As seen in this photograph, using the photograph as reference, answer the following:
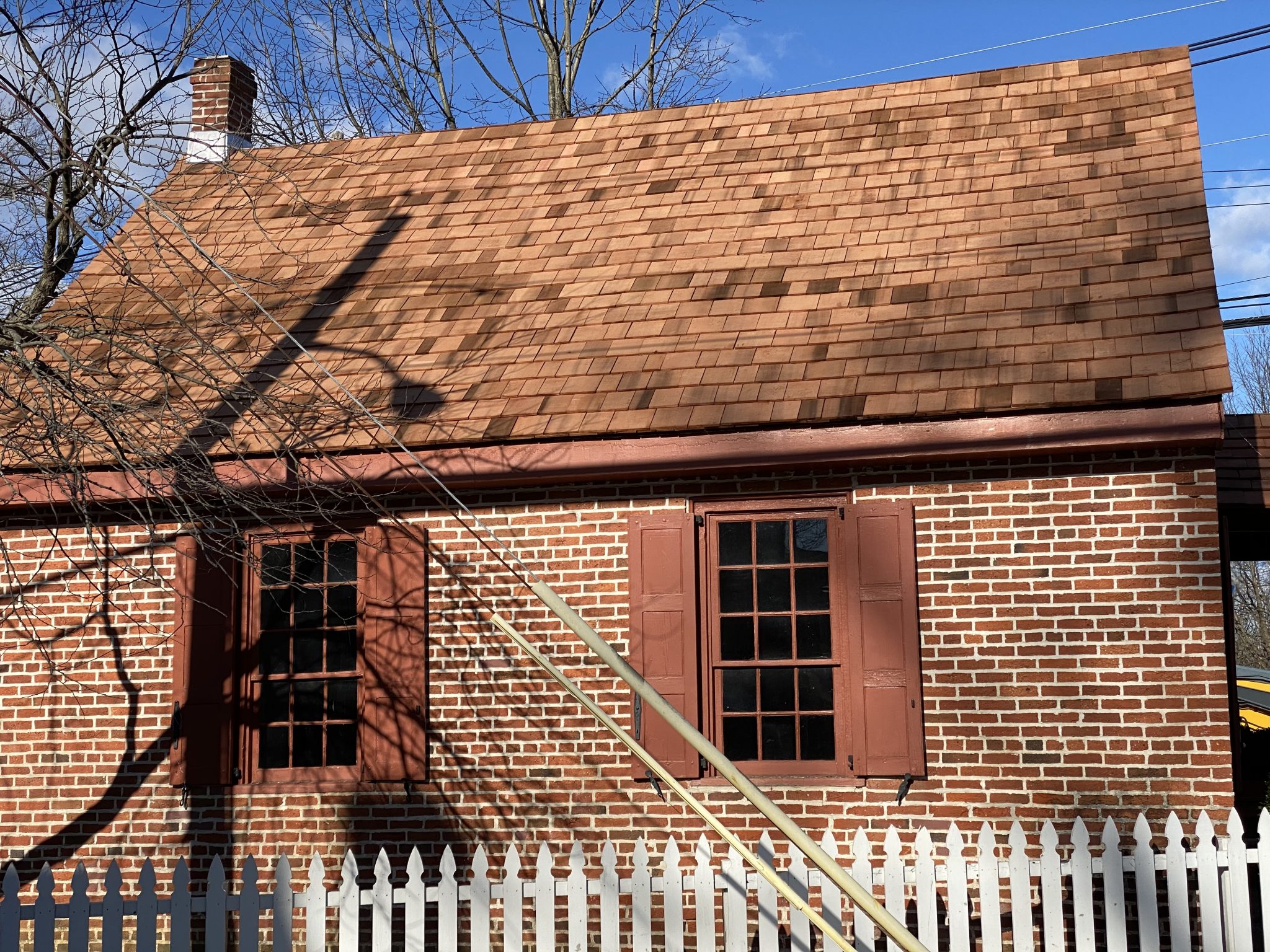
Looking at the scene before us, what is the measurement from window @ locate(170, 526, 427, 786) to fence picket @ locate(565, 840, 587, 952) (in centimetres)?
228

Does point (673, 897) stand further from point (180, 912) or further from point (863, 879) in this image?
point (180, 912)

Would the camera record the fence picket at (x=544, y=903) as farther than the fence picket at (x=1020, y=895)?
Yes

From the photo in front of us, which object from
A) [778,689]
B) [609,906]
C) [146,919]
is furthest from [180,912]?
[778,689]

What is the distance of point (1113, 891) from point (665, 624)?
2926 mm

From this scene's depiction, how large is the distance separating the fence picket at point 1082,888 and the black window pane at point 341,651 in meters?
4.60

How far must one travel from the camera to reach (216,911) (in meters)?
6.11

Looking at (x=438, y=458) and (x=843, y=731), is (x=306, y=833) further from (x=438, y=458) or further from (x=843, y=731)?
(x=843, y=731)

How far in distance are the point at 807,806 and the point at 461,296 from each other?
14.7 ft

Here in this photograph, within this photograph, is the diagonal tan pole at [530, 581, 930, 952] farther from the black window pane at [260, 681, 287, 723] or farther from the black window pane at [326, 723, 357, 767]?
the black window pane at [260, 681, 287, 723]

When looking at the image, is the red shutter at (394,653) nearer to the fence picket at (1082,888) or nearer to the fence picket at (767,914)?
the fence picket at (767,914)

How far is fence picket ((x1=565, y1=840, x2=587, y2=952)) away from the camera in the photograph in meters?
6.02

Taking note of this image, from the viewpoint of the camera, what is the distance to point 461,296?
970 centimetres

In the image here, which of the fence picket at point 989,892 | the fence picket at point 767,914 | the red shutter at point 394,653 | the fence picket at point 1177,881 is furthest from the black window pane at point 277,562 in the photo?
the fence picket at point 1177,881

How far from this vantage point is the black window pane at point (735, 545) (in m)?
8.04
